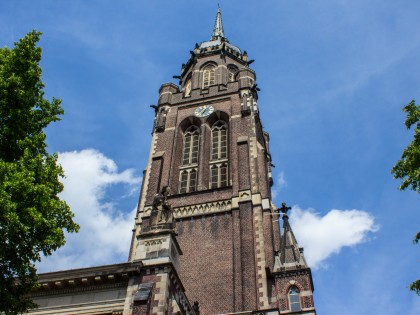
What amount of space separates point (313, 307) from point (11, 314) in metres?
14.6

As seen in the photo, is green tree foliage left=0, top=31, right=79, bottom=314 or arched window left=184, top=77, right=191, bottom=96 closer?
green tree foliage left=0, top=31, right=79, bottom=314

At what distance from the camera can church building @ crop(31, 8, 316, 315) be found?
15539 millimetres

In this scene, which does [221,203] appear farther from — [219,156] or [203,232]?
[219,156]

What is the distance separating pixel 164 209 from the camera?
17672 mm

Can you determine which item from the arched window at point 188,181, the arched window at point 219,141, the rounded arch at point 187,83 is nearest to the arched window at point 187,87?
the rounded arch at point 187,83

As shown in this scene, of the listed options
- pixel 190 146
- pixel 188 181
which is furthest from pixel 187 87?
pixel 188 181

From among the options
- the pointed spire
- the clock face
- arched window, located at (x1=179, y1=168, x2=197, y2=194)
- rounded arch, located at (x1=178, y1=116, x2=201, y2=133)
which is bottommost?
arched window, located at (x1=179, y1=168, x2=197, y2=194)

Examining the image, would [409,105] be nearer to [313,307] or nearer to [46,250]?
[46,250]

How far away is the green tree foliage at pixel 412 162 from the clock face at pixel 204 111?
77.7ft

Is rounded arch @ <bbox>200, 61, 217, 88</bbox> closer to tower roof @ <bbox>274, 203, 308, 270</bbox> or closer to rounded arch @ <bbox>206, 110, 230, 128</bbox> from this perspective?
rounded arch @ <bbox>206, 110, 230, 128</bbox>

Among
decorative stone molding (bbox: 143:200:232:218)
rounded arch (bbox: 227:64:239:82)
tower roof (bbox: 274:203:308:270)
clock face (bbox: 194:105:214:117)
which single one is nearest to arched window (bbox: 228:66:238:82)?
rounded arch (bbox: 227:64:239:82)

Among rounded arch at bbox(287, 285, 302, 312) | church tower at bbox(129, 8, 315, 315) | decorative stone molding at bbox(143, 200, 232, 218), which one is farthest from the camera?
decorative stone molding at bbox(143, 200, 232, 218)

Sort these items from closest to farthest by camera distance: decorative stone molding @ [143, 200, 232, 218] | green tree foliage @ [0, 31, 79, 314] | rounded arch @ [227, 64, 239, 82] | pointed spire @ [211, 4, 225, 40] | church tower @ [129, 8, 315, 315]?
green tree foliage @ [0, 31, 79, 314] → church tower @ [129, 8, 315, 315] → decorative stone molding @ [143, 200, 232, 218] → rounded arch @ [227, 64, 239, 82] → pointed spire @ [211, 4, 225, 40]

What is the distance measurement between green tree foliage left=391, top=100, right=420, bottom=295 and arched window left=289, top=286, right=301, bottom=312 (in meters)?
11.2
